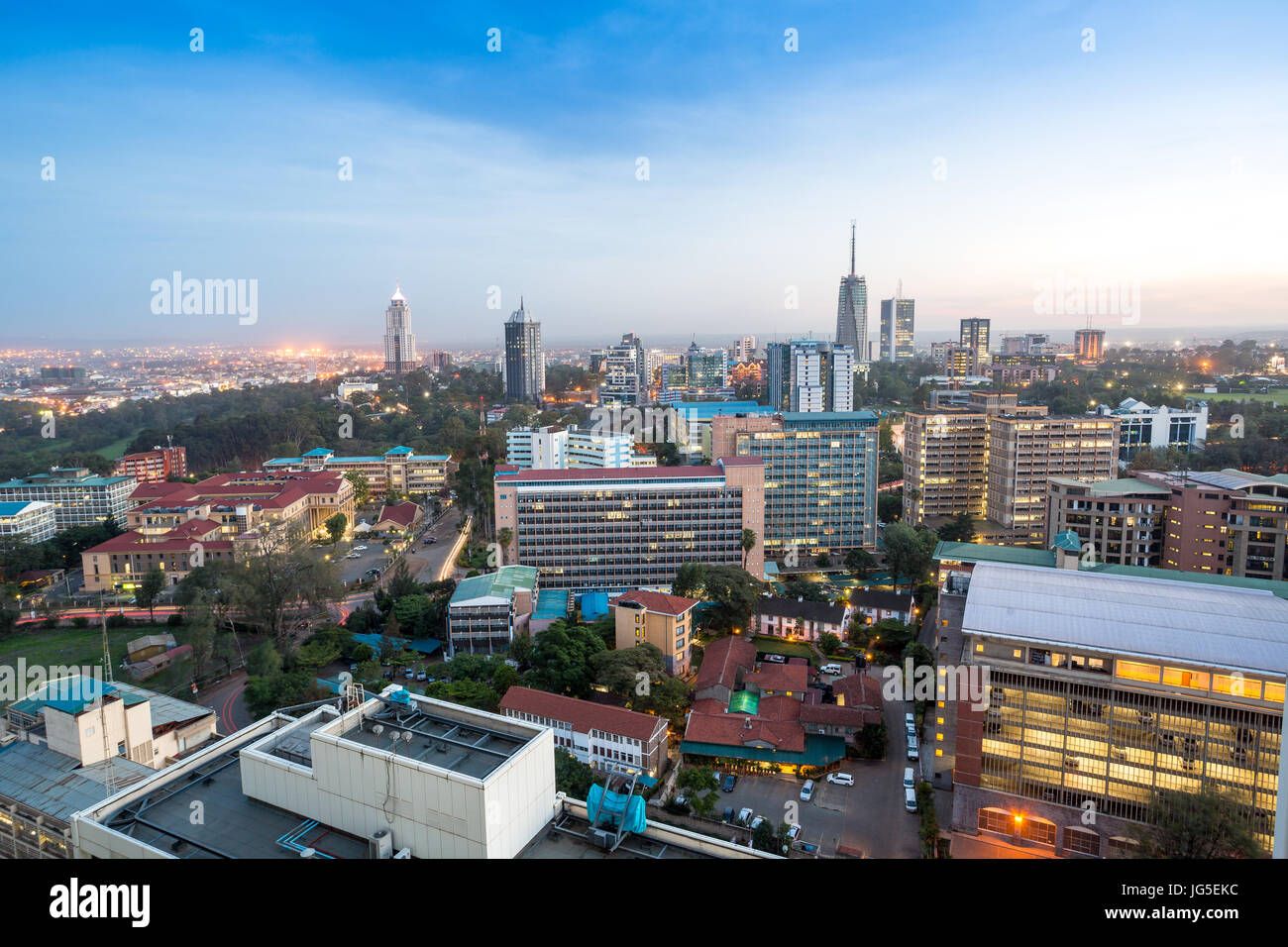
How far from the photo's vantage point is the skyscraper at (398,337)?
187 ft

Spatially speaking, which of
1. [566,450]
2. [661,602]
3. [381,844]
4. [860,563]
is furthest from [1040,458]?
[381,844]

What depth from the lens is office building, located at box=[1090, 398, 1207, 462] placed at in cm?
2542

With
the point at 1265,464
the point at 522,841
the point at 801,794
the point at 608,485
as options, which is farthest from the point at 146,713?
the point at 1265,464

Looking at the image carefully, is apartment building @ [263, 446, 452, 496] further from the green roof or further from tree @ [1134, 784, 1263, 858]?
tree @ [1134, 784, 1263, 858]

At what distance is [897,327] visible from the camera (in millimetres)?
78125

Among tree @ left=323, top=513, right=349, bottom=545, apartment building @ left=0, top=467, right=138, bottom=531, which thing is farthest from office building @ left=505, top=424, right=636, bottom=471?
apartment building @ left=0, top=467, right=138, bottom=531

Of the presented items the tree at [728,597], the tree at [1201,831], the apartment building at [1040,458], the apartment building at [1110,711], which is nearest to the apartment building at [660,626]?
the tree at [728,597]

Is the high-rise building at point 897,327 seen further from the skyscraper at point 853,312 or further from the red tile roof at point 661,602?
the red tile roof at point 661,602

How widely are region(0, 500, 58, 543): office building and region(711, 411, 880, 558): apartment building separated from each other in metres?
17.8

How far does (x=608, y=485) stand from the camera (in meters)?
15.6

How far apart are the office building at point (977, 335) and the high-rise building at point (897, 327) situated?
63.5ft
